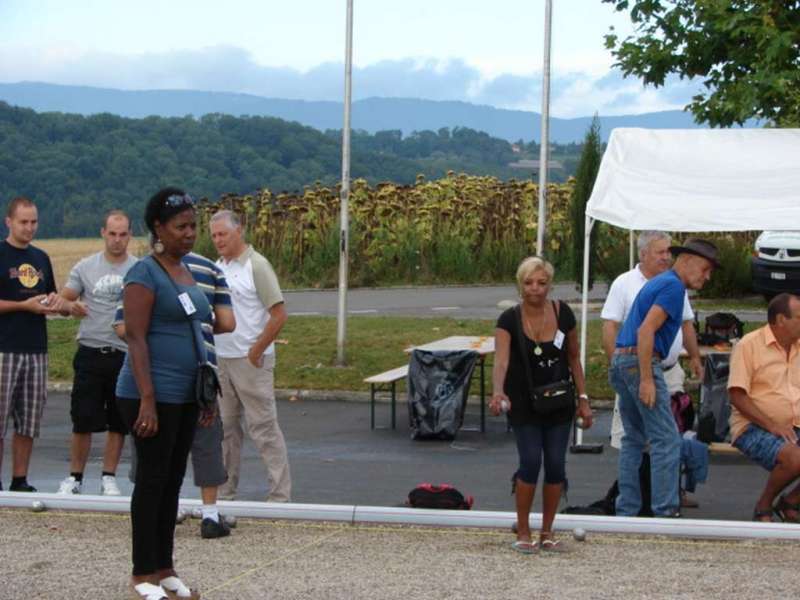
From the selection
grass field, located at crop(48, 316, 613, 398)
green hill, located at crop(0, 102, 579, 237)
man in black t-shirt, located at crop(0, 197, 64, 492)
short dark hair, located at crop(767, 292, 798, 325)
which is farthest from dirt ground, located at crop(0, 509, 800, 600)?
green hill, located at crop(0, 102, 579, 237)

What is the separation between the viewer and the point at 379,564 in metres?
8.45

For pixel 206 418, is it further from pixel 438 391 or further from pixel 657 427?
pixel 438 391

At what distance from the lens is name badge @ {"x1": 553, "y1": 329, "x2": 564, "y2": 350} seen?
8797 millimetres

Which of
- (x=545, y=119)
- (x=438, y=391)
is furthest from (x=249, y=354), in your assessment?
(x=545, y=119)

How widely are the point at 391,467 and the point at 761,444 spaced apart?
3740 millimetres

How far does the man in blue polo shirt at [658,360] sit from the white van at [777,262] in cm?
1308

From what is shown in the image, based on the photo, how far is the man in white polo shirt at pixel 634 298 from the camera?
11.0 m

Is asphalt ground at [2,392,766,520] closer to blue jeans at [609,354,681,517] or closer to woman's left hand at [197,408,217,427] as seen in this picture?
blue jeans at [609,354,681,517]

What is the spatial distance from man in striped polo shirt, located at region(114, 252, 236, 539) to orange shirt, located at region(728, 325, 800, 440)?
3283 mm

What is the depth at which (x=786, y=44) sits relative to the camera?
1798 centimetres

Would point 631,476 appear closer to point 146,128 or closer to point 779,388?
point 779,388

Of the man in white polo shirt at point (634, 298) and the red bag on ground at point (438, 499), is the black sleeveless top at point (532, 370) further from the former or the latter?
the man in white polo shirt at point (634, 298)

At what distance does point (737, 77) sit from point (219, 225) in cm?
1107

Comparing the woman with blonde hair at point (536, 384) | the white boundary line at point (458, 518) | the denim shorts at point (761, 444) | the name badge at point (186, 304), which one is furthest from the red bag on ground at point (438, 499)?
the name badge at point (186, 304)
